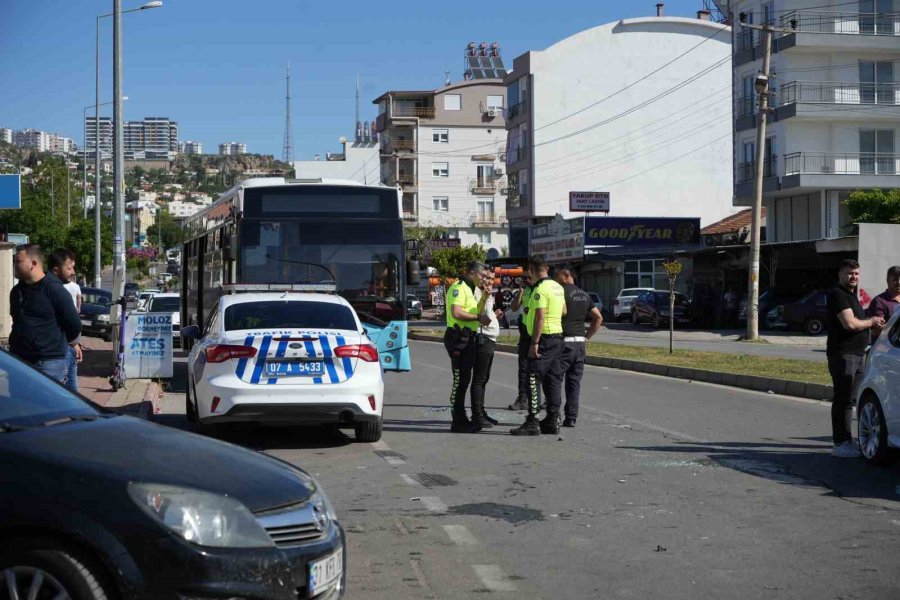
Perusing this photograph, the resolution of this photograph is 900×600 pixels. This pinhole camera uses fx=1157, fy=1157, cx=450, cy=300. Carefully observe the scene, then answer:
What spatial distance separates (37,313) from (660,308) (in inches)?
1496

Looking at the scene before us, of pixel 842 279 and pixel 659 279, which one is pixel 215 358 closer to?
pixel 842 279

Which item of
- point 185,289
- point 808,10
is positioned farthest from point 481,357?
point 808,10

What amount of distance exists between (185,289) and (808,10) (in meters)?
35.4

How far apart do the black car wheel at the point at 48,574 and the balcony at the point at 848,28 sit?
50.0 m

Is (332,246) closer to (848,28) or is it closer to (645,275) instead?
(848,28)

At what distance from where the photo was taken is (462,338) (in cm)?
1312

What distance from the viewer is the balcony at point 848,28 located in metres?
50.1

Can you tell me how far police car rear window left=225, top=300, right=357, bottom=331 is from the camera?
39.9 feet

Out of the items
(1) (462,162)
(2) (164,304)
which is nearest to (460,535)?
(2) (164,304)

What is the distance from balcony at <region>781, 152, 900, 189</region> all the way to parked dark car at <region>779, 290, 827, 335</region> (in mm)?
10244

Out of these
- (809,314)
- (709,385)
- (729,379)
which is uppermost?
(809,314)

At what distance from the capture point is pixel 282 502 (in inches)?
184

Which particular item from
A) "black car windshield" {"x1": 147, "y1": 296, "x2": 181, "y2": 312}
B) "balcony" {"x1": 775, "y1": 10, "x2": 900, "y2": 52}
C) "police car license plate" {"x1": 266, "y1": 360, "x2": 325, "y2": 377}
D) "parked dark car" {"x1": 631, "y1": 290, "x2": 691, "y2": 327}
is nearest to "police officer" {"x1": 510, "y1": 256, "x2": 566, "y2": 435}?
"police car license plate" {"x1": 266, "y1": 360, "x2": 325, "y2": 377}

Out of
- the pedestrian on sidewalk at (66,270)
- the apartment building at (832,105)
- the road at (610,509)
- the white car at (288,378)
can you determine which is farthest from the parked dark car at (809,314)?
the pedestrian on sidewalk at (66,270)
